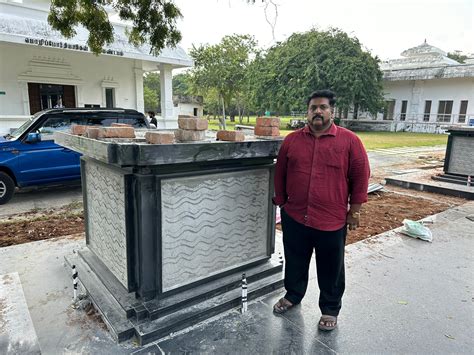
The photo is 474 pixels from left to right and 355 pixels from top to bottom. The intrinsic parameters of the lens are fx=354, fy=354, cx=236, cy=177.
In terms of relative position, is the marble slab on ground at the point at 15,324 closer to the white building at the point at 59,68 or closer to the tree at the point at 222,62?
the white building at the point at 59,68

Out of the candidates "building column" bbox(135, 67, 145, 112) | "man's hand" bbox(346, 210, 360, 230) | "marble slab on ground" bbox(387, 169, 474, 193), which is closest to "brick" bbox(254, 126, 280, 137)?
"man's hand" bbox(346, 210, 360, 230)

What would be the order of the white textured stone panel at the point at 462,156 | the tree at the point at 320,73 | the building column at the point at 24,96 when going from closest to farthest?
the white textured stone panel at the point at 462,156 < the building column at the point at 24,96 < the tree at the point at 320,73

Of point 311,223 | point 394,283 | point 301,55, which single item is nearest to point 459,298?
point 394,283

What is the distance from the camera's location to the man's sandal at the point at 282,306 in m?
2.99

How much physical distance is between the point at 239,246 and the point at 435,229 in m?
3.64

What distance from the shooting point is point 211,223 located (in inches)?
Answer: 119

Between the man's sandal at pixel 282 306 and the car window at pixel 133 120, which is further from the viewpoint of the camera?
the car window at pixel 133 120

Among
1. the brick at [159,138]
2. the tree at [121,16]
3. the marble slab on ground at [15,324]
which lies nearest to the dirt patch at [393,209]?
the brick at [159,138]

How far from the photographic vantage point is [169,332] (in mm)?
2656

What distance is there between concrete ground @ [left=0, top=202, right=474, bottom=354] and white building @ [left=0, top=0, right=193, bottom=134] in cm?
938

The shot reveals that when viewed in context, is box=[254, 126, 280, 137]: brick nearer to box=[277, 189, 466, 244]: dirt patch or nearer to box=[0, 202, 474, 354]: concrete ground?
box=[0, 202, 474, 354]: concrete ground

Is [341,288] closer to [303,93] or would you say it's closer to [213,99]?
[303,93]

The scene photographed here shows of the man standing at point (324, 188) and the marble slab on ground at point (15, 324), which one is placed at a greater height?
the man standing at point (324, 188)

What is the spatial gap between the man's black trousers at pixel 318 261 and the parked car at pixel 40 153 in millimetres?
6113
